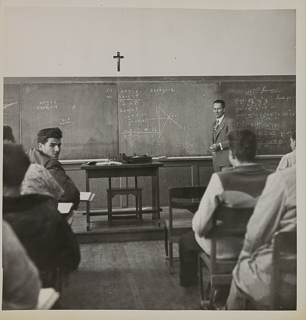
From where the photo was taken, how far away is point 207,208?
6.98 feet

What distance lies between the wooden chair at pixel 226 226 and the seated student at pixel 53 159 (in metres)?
0.90

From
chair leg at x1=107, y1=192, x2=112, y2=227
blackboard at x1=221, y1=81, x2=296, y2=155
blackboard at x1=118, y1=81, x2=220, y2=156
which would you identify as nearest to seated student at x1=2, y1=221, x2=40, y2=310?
chair leg at x1=107, y1=192, x2=112, y2=227

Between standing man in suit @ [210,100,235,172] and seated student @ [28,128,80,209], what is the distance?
90cm

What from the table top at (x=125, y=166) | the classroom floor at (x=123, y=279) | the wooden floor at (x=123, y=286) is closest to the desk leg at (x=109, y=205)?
the table top at (x=125, y=166)

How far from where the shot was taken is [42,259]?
2137mm

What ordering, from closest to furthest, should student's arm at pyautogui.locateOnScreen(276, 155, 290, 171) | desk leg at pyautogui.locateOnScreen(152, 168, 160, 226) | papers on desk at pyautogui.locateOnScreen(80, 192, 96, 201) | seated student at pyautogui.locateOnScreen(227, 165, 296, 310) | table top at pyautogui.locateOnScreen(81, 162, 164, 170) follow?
seated student at pyautogui.locateOnScreen(227, 165, 296, 310), student's arm at pyautogui.locateOnScreen(276, 155, 290, 171), papers on desk at pyautogui.locateOnScreen(80, 192, 96, 201), desk leg at pyautogui.locateOnScreen(152, 168, 160, 226), table top at pyautogui.locateOnScreen(81, 162, 164, 170)

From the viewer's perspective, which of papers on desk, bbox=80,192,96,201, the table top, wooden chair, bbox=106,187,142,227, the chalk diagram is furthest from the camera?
the chalk diagram

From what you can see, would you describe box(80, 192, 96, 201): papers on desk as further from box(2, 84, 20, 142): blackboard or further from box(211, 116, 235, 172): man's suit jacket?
box(211, 116, 235, 172): man's suit jacket

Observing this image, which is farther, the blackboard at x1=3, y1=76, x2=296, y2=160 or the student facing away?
the blackboard at x1=3, y1=76, x2=296, y2=160

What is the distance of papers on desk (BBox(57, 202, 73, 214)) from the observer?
2229 millimetres

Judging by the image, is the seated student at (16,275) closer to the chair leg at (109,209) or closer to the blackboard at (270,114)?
the chair leg at (109,209)

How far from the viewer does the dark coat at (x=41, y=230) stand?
2.13 meters

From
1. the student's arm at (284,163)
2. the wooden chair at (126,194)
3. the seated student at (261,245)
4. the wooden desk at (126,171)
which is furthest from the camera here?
the wooden desk at (126,171)

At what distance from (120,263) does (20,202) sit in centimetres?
69
